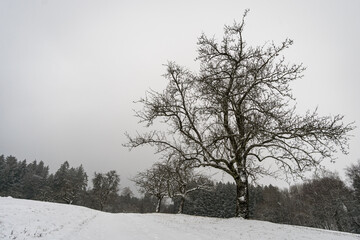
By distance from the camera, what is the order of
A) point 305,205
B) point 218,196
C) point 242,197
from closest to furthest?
point 242,197, point 305,205, point 218,196

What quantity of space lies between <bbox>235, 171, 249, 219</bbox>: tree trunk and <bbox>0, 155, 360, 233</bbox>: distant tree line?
8803 millimetres

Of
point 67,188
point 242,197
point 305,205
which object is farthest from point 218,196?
point 242,197

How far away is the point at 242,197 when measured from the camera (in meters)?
14.1

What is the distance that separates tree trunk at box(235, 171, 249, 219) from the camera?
13.9 meters

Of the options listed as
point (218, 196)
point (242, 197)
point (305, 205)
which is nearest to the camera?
point (242, 197)

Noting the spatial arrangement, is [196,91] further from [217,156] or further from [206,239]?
[206,239]

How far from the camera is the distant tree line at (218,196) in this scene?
136ft

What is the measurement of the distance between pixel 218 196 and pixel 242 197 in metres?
70.2

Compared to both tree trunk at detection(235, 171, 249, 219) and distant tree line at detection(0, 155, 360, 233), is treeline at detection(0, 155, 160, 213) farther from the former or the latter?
tree trunk at detection(235, 171, 249, 219)

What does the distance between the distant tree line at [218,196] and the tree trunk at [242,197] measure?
8.80 m

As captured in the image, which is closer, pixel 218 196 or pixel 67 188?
pixel 67 188

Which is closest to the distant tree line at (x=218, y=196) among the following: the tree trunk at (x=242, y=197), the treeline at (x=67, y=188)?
the treeline at (x=67, y=188)

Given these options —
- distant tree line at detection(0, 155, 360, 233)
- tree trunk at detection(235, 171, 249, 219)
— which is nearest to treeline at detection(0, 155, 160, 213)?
distant tree line at detection(0, 155, 360, 233)

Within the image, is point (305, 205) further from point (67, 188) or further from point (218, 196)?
point (67, 188)
